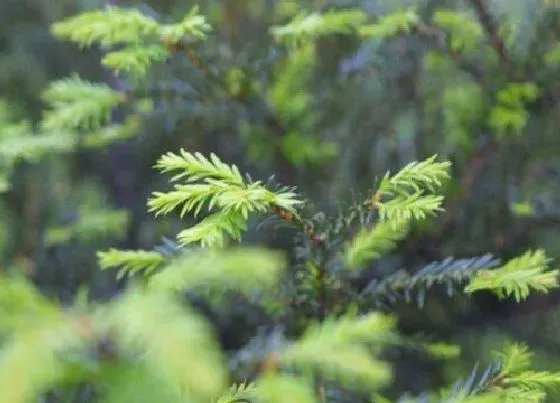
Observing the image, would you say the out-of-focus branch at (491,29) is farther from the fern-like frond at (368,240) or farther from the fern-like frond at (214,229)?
the fern-like frond at (214,229)

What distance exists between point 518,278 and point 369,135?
427mm

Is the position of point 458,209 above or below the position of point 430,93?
below

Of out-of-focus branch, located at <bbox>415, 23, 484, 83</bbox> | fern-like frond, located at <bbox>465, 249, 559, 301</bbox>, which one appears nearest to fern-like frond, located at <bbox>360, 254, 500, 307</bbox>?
fern-like frond, located at <bbox>465, 249, 559, 301</bbox>

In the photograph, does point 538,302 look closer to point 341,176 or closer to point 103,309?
point 341,176

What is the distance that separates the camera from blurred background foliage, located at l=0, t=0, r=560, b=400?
707mm

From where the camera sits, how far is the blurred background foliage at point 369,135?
27.8 inches

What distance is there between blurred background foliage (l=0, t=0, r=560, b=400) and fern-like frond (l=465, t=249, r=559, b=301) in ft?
0.50

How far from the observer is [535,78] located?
0.70 m

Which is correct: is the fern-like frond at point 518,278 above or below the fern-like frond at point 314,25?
below

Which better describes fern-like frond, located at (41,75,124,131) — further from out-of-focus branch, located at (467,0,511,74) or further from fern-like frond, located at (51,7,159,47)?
out-of-focus branch, located at (467,0,511,74)

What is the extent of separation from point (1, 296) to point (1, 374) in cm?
9

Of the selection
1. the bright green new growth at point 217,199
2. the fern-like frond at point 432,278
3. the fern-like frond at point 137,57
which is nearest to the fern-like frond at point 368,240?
the fern-like frond at point 432,278

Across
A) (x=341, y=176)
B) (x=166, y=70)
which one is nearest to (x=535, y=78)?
(x=341, y=176)

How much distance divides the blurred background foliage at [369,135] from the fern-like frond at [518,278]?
0.15m
